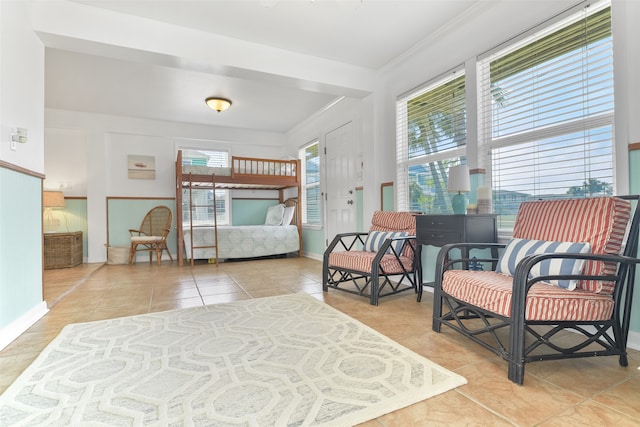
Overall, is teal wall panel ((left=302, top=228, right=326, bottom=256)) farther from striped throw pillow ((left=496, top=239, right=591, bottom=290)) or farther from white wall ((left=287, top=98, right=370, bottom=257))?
striped throw pillow ((left=496, top=239, right=591, bottom=290))

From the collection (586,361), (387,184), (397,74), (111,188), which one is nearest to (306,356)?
(586,361)

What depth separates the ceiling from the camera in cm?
261

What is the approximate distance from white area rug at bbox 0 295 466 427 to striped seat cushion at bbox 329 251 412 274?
2.19 ft

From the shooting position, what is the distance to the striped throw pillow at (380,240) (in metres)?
2.95

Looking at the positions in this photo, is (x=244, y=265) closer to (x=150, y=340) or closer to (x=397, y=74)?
(x=150, y=340)

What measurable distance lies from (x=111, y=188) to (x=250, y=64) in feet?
13.0

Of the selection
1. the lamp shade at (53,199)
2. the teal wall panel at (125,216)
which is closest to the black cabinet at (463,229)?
the teal wall panel at (125,216)

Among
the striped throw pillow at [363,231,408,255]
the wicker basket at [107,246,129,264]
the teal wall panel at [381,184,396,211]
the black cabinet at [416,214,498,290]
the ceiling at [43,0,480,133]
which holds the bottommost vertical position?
the wicker basket at [107,246,129,264]

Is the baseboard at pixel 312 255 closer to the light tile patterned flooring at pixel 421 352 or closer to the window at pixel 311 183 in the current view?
the window at pixel 311 183

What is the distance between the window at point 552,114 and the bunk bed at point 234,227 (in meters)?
3.69

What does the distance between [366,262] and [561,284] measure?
1427 mm

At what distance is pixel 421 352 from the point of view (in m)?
1.76

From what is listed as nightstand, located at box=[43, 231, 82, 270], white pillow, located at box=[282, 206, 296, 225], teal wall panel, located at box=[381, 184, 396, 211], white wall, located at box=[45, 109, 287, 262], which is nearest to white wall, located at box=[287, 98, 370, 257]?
teal wall panel, located at box=[381, 184, 396, 211]

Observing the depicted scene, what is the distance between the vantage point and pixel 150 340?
1.95m
